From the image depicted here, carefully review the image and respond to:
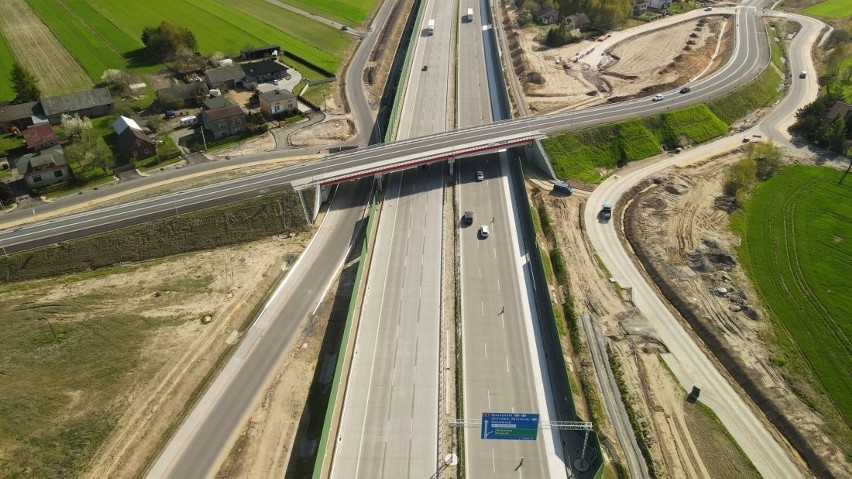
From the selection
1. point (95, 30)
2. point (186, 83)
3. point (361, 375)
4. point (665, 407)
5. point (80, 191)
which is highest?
point (95, 30)

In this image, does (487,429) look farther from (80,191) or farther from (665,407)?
(80,191)

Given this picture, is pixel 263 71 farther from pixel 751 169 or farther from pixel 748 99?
pixel 748 99

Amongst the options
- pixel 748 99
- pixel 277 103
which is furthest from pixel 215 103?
pixel 748 99

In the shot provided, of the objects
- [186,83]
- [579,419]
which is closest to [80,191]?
[186,83]

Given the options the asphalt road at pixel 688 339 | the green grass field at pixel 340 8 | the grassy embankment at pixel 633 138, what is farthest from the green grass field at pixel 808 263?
the green grass field at pixel 340 8

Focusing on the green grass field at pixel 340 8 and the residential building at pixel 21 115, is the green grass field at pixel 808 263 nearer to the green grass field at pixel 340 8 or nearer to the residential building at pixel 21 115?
the residential building at pixel 21 115
